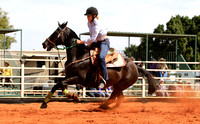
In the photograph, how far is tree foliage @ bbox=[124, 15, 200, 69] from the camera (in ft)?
123

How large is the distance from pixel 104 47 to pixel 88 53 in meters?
0.49

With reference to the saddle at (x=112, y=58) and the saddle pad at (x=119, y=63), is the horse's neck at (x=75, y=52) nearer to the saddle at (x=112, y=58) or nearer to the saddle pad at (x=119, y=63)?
the saddle at (x=112, y=58)

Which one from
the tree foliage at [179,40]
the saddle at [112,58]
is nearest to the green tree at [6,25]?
the tree foliage at [179,40]

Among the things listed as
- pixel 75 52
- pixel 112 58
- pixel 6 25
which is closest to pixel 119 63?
pixel 112 58

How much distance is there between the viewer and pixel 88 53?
841 centimetres

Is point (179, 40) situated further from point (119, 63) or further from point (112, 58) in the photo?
point (112, 58)

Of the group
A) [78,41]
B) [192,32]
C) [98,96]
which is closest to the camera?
[78,41]

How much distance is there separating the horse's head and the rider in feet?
1.78

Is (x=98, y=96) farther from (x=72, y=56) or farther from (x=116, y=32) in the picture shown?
(x=72, y=56)

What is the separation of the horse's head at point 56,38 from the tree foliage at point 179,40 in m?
27.1

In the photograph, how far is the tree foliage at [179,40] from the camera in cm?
3744

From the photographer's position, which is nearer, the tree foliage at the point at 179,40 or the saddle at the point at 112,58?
the saddle at the point at 112,58

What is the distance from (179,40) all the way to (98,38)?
101 ft

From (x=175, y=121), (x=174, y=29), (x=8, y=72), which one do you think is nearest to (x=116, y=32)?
(x=8, y=72)
